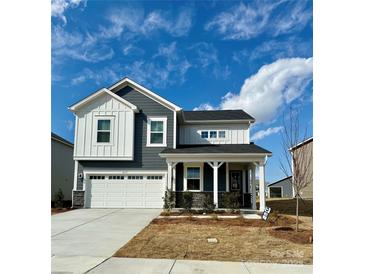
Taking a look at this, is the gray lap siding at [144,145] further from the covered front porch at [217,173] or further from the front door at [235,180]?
the front door at [235,180]

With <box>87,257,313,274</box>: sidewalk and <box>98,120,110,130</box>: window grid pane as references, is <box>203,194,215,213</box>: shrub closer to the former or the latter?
<box>98,120,110,130</box>: window grid pane

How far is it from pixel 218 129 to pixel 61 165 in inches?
481

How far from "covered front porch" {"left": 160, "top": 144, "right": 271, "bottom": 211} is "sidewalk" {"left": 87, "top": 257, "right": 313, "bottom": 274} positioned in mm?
8452

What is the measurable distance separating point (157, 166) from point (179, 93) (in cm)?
505

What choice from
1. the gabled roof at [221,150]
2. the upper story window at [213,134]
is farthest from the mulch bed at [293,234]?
the upper story window at [213,134]

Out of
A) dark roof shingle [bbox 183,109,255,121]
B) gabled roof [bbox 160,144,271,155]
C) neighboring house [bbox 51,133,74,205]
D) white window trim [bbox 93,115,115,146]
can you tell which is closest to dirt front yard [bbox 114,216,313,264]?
gabled roof [bbox 160,144,271,155]

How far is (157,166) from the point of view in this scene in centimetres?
1580

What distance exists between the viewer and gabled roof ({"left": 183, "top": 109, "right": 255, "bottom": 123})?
1783 centimetres

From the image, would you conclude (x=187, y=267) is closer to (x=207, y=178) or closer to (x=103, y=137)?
(x=207, y=178)

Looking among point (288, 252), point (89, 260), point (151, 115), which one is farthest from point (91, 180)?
point (288, 252)

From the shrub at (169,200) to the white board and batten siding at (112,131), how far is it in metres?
2.99

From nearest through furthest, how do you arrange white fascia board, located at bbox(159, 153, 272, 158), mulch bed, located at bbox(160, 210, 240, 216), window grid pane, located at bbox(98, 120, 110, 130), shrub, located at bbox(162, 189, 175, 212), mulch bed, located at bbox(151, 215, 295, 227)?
1. mulch bed, located at bbox(151, 215, 295, 227)
2. mulch bed, located at bbox(160, 210, 240, 216)
3. shrub, located at bbox(162, 189, 175, 212)
4. white fascia board, located at bbox(159, 153, 272, 158)
5. window grid pane, located at bbox(98, 120, 110, 130)
